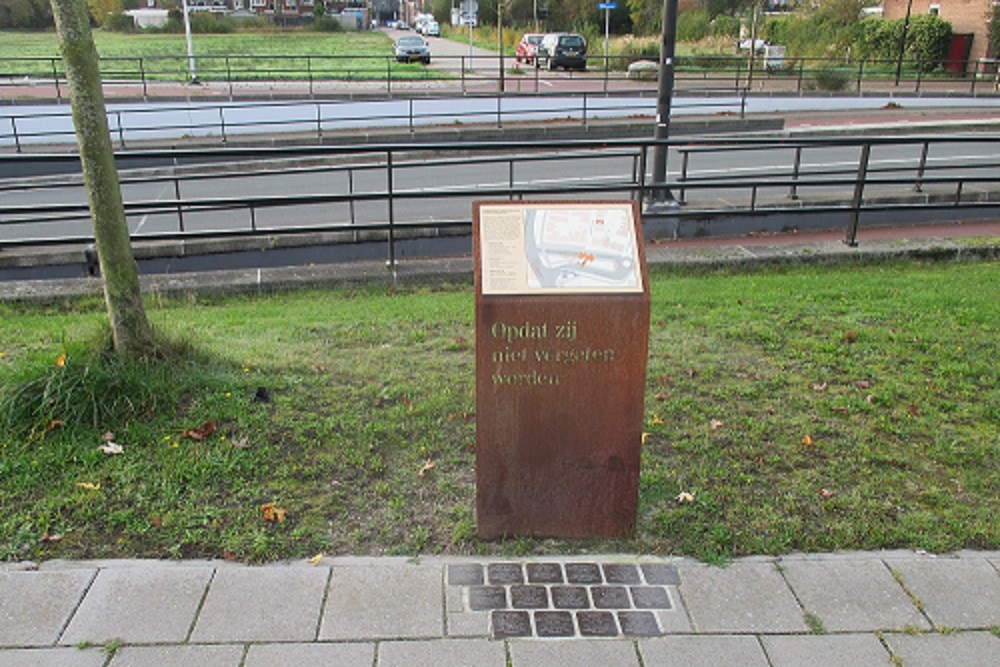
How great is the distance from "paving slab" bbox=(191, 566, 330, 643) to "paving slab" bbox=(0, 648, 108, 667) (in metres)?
0.32

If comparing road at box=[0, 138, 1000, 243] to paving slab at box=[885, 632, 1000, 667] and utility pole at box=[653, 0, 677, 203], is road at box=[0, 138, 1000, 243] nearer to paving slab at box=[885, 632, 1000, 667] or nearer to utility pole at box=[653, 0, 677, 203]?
utility pole at box=[653, 0, 677, 203]

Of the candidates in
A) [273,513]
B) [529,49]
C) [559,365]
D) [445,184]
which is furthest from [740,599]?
[529,49]

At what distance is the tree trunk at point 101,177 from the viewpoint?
172 inches

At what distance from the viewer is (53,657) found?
302 centimetres

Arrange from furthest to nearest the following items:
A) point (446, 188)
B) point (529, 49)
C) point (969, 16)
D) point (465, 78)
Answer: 1. point (529, 49)
2. point (969, 16)
3. point (465, 78)
4. point (446, 188)

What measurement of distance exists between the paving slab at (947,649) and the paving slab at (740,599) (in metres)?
0.34

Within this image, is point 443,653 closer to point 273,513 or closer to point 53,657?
point 273,513

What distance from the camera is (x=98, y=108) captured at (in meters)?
4.55

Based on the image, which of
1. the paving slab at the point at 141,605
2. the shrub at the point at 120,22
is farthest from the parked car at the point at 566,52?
the shrub at the point at 120,22

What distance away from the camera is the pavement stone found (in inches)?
128

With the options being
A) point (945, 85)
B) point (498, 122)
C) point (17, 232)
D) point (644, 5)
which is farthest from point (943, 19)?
point (17, 232)

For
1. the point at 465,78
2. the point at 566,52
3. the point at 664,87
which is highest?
the point at 664,87

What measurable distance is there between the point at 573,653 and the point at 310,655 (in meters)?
0.92

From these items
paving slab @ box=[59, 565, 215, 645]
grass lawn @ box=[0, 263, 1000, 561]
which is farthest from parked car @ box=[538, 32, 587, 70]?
paving slab @ box=[59, 565, 215, 645]
